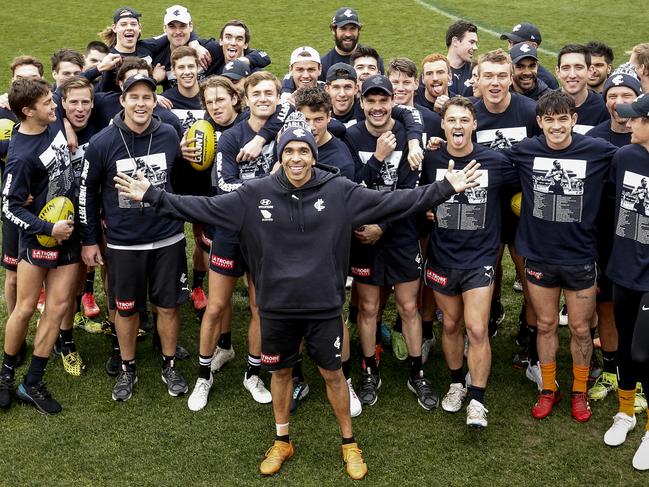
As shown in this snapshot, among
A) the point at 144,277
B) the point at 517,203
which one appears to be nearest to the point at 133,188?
the point at 144,277

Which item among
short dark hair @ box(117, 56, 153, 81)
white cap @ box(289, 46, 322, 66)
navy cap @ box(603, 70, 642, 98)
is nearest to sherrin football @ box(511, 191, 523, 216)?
navy cap @ box(603, 70, 642, 98)

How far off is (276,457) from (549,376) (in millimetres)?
2191

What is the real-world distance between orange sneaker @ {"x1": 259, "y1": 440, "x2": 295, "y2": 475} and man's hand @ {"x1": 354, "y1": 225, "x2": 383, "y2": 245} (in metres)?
1.59

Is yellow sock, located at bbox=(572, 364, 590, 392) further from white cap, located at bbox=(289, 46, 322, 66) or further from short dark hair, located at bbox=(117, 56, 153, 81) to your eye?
short dark hair, located at bbox=(117, 56, 153, 81)

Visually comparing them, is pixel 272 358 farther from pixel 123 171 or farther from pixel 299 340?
pixel 123 171

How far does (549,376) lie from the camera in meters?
6.40

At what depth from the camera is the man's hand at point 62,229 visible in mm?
6048

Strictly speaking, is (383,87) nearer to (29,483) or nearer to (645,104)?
(645,104)

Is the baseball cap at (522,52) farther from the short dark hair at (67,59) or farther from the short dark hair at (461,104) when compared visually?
the short dark hair at (67,59)

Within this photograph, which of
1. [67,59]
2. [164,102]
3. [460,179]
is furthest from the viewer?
[67,59]

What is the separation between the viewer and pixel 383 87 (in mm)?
6141

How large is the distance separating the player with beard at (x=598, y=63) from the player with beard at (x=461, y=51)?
56.3 inches

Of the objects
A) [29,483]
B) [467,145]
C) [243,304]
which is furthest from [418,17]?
[29,483]

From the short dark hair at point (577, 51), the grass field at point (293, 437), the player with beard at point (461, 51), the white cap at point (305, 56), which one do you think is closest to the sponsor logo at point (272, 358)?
the grass field at point (293, 437)
